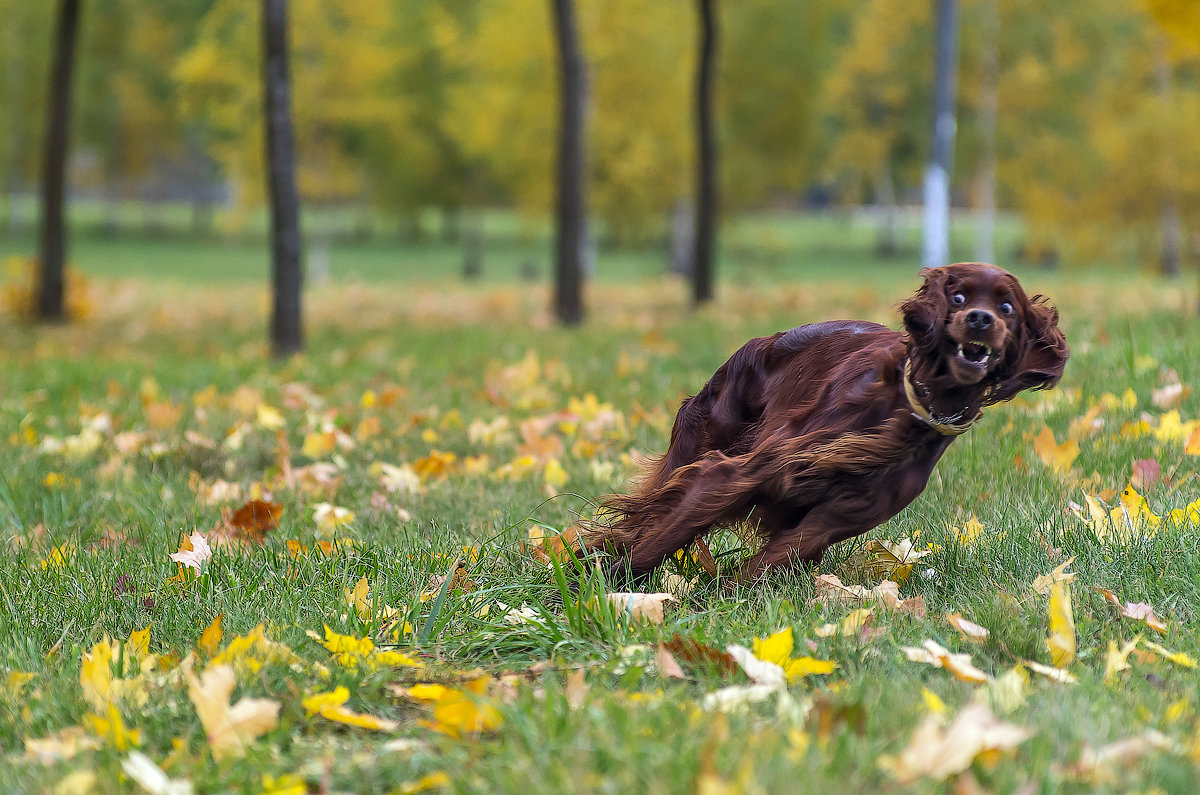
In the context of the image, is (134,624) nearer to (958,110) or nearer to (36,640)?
(36,640)

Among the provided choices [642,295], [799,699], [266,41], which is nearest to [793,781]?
[799,699]

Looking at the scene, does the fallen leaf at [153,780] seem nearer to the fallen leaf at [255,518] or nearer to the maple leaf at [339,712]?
the maple leaf at [339,712]

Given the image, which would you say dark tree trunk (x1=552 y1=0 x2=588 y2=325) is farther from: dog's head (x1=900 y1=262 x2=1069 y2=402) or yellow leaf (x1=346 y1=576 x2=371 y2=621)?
dog's head (x1=900 y1=262 x2=1069 y2=402)

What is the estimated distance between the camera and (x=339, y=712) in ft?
6.80

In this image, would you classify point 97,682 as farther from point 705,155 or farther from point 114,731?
point 705,155

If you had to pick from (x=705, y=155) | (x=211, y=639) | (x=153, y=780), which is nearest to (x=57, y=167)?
(x=705, y=155)

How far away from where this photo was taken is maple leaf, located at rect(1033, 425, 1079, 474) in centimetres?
375

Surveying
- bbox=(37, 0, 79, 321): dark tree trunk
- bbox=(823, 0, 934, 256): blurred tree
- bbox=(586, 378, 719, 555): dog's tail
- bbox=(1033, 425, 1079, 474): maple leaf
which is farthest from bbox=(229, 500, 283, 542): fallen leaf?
bbox=(823, 0, 934, 256): blurred tree

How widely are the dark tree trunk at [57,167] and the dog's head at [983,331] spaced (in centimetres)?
1218

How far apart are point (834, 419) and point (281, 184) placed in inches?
275

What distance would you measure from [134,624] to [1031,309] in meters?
2.31

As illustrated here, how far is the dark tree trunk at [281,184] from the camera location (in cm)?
829

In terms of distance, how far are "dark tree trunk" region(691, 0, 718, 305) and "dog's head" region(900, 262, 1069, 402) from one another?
37.6 ft

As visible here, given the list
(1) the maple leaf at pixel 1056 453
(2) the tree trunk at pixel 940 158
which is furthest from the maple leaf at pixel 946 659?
(2) the tree trunk at pixel 940 158
